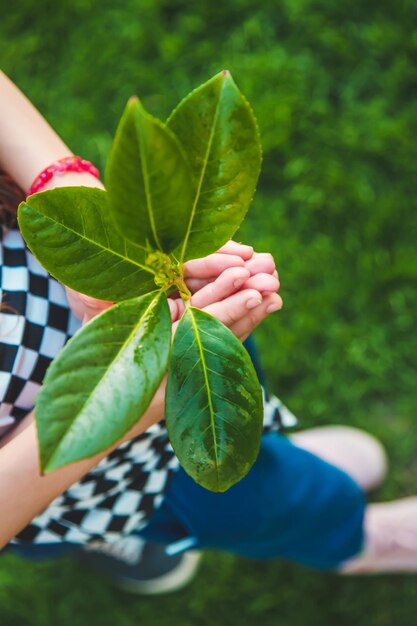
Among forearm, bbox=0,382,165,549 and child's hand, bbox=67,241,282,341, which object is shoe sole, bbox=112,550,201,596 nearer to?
forearm, bbox=0,382,165,549

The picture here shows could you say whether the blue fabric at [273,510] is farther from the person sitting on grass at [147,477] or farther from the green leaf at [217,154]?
the green leaf at [217,154]

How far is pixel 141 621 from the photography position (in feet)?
5.77

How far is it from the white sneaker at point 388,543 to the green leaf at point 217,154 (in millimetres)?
1258

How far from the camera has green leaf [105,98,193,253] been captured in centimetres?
45

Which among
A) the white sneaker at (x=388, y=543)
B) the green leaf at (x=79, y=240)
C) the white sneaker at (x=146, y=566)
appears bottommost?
the white sneaker at (x=388, y=543)

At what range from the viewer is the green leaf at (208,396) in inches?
23.2

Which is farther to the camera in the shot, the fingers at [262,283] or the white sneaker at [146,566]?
the white sneaker at [146,566]

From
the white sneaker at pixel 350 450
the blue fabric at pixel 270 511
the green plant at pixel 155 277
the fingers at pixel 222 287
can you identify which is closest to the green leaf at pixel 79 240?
the green plant at pixel 155 277

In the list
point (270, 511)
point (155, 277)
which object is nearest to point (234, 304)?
point (155, 277)

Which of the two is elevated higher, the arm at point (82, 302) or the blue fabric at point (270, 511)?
the arm at point (82, 302)

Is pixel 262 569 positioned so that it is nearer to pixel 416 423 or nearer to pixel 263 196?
pixel 416 423

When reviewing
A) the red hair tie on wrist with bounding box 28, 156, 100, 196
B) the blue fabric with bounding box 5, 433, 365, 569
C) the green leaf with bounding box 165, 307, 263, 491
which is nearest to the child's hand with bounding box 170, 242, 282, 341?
the green leaf with bounding box 165, 307, 263, 491

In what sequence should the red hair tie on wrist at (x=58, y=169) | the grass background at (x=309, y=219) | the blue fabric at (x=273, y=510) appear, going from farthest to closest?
the grass background at (x=309, y=219)
the blue fabric at (x=273, y=510)
the red hair tie on wrist at (x=58, y=169)

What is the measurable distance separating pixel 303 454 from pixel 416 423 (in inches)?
20.1
